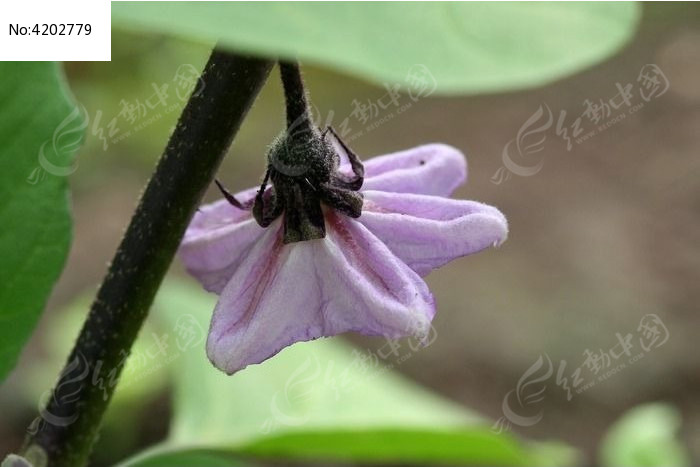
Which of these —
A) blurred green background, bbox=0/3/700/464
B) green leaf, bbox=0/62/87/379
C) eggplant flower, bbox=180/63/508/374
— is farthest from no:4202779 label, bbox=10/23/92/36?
blurred green background, bbox=0/3/700/464

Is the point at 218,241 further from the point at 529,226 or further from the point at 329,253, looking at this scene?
the point at 529,226

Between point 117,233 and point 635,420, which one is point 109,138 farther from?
point 635,420

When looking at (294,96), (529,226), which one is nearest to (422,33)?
(294,96)

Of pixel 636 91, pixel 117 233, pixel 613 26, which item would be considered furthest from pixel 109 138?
pixel 613 26

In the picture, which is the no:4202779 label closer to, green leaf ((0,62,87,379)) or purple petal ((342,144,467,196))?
green leaf ((0,62,87,379))

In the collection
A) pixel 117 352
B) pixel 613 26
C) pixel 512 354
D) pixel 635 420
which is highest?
pixel 613 26
